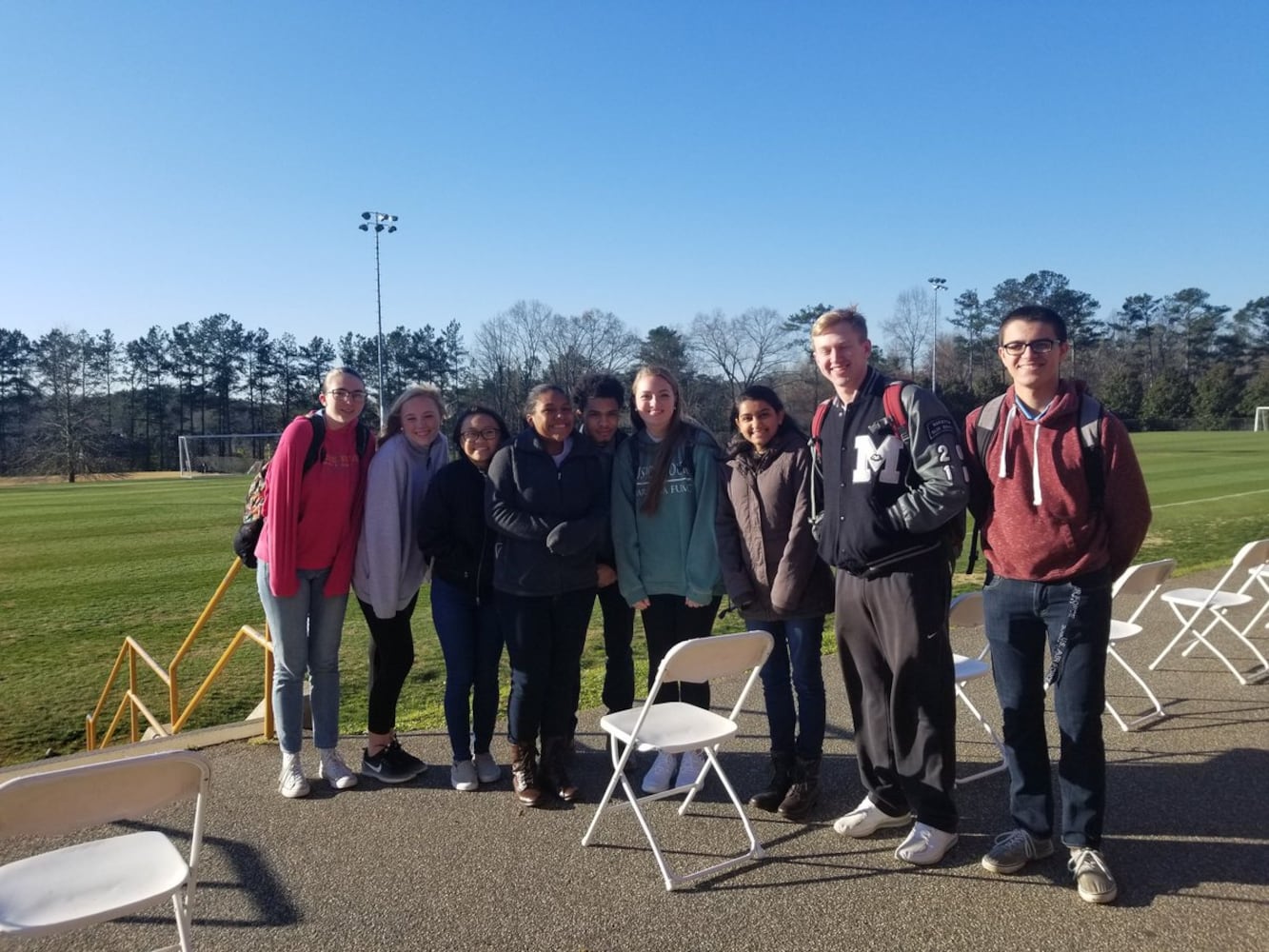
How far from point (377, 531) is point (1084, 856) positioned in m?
3.33

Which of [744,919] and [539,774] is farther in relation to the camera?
[539,774]

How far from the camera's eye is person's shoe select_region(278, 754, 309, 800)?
4039mm

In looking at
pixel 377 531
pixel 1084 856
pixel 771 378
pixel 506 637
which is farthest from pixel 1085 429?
pixel 771 378

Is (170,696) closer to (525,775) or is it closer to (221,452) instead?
(525,775)

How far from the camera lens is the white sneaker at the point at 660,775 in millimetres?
4090

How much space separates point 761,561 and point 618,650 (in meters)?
1.10

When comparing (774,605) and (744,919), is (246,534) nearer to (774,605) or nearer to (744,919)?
(774,605)

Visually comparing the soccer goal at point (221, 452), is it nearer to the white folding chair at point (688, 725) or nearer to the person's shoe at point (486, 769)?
the person's shoe at point (486, 769)

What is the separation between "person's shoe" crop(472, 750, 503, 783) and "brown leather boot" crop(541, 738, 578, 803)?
0.28 m

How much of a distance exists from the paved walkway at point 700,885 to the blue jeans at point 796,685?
1.04 ft

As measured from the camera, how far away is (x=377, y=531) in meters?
4.28

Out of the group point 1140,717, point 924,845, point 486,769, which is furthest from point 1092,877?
point 486,769

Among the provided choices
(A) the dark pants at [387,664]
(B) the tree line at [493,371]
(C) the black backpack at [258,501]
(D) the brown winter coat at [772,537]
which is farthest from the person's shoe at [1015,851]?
(B) the tree line at [493,371]

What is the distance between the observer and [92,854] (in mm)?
2543
